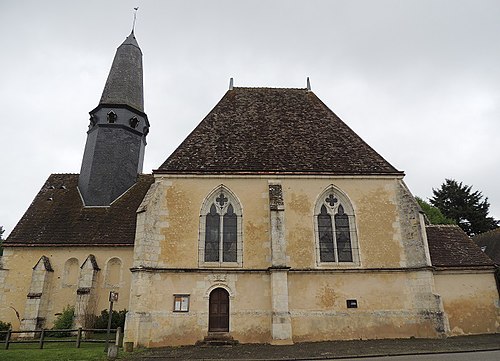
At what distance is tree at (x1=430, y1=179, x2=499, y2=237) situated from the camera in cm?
3584

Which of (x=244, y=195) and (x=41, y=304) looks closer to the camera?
(x=244, y=195)

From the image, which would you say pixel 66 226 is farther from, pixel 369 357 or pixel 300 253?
pixel 369 357

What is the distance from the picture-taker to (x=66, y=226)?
19875 millimetres

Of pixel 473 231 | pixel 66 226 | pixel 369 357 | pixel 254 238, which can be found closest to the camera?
pixel 369 357

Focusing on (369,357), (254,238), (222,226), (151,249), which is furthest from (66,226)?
(369,357)

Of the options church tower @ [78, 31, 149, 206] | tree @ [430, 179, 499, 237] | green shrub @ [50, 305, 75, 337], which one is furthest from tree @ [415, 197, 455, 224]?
green shrub @ [50, 305, 75, 337]

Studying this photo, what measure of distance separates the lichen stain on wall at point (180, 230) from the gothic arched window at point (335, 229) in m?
5.15

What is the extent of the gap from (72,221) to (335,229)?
14521 millimetres

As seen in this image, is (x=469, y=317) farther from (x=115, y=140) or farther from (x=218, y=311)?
(x=115, y=140)

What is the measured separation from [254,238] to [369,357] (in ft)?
20.2

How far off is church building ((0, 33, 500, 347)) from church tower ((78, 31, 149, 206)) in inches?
130

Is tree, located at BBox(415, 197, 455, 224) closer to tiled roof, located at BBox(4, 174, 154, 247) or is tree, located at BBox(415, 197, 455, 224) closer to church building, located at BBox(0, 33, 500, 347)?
church building, located at BBox(0, 33, 500, 347)

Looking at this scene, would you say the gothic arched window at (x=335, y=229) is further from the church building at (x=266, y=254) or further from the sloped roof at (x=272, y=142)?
the sloped roof at (x=272, y=142)

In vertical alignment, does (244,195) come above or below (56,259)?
above
